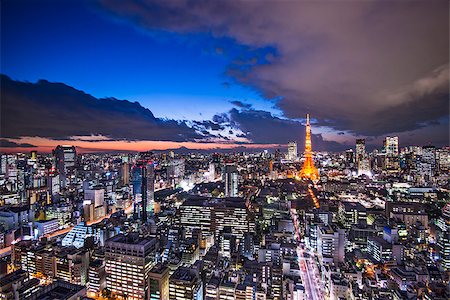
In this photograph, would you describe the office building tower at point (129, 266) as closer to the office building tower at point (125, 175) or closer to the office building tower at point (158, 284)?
the office building tower at point (158, 284)

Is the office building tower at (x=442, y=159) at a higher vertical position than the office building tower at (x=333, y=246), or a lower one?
higher

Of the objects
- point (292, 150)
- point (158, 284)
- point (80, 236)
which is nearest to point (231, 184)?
point (80, 236)

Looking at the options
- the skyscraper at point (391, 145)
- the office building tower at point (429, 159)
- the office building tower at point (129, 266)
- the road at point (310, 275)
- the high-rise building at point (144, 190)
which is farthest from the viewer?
the skyscraper at point (391, 145)

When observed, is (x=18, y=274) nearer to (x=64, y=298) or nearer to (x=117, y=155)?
(x=64, y=298)

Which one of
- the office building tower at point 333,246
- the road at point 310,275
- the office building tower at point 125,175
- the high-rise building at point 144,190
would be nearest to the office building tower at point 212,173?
the office building tower at point 125,175

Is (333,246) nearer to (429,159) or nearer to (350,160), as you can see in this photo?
(429,159)

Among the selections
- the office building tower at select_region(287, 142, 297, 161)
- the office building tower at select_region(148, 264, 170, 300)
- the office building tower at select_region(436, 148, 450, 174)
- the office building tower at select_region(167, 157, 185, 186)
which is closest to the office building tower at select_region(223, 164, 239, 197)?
the office building tower at select_region(167, 157, 185, 186)

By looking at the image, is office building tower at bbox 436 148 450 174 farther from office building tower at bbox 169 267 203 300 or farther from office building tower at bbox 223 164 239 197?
office building tower at bbox 169 267 203 300
